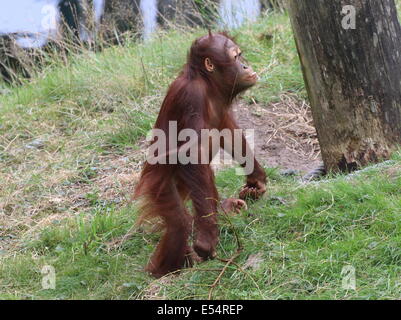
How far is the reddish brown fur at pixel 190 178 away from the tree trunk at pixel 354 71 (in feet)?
2.07

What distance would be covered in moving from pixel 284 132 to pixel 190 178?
1914mm

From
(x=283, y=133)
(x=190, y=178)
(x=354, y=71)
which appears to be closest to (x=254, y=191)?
(x=190, y=178)

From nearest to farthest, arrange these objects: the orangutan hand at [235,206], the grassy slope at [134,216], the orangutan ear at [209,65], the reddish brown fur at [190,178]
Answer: the grassy slope at [134,216] < the reddish brown fur at [190,178] < the orangutan ear at [209,65] < the orangutan hand at [235,206]

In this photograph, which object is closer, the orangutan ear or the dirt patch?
the orangutan ear

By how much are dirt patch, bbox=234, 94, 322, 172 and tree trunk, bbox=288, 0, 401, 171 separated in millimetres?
565

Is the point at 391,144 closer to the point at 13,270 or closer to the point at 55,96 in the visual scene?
the point at 13,270

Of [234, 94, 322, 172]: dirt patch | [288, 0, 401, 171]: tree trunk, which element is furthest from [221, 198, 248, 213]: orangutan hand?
[234, 94, 322, 172]: dirt patch

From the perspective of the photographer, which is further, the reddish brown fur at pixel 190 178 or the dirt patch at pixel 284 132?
the dirt patch at pixel 284 132

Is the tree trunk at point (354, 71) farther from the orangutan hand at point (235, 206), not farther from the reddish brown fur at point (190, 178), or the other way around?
the orangutan hand at point (235, 206)

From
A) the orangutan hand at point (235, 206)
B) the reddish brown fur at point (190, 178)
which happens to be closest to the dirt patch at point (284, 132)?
the orangutan hand at point (235, 206)

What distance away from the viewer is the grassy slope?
3.39 meters

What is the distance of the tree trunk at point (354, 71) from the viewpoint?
166 inches

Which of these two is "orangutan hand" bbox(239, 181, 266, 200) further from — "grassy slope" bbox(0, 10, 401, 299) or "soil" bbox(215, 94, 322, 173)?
"soil" bbox(215, 94, 322, 173)

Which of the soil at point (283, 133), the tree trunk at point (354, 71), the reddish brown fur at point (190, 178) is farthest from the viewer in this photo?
the soil at point (283, 133)
